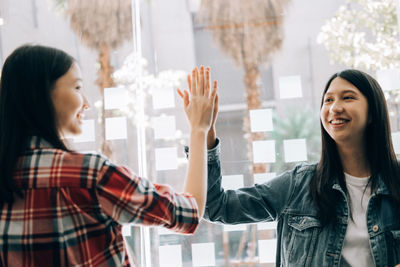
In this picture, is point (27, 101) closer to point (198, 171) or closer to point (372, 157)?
point (198, 171)

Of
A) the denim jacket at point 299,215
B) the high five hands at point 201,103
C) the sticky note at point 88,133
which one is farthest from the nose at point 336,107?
the sticky note at point 88,133

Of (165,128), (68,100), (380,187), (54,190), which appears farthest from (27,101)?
(380,187)

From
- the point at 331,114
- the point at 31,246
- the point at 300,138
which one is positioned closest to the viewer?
the point at 31,246

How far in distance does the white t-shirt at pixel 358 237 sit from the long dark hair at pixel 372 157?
50mm

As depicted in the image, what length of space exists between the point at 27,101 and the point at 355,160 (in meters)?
1.19

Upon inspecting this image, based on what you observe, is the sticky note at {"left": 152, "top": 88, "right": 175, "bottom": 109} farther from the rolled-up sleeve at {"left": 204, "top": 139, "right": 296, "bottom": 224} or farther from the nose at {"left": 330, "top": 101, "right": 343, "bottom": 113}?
the nose at {"left": 330, "top": 101, "right": 343, "bottom": 113}

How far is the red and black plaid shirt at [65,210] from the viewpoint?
2.92ft

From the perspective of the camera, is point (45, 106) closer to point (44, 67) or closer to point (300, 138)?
point (44, 67)

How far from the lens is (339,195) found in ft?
4.70

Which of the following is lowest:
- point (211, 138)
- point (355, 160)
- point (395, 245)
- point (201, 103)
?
point (395, 245)

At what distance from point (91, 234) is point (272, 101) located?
1189mm

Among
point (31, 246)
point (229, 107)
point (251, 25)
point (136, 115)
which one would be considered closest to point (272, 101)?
point (229, 107)

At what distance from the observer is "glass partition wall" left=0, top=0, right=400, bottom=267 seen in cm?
183

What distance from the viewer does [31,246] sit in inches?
35.0
